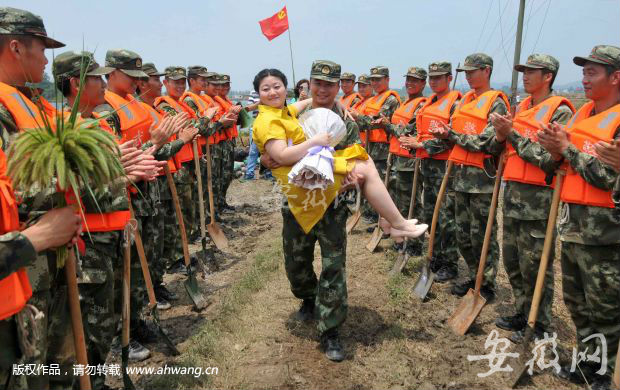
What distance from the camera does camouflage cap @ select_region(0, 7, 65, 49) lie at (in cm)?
256

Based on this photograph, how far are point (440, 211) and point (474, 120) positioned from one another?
1.57 metres

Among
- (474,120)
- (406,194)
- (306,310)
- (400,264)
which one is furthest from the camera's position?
(406,194)

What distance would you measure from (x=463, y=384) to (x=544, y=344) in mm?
1156

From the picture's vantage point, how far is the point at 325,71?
14.3 ft

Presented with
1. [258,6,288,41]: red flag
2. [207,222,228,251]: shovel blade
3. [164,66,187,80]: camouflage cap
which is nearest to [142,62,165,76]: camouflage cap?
[164,66,187,80]: camouflage cap

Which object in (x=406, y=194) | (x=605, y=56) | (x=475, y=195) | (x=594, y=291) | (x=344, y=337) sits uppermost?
(x=605, y=56)

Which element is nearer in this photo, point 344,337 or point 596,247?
point 596,247

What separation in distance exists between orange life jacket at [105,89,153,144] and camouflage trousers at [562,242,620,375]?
412cm

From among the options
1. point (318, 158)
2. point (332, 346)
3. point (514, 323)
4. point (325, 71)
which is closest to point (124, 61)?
point (325, 71)

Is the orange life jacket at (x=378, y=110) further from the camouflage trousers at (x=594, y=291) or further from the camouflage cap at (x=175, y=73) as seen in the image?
the camouflage trousers at (x=594, y=291)

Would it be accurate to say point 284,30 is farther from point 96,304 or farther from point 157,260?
point 96,304

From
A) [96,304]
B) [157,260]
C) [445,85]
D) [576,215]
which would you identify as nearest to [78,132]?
[96,304]

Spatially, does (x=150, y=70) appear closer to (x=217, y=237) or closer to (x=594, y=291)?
(x=217, y=237)

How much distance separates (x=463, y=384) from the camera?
388 cm
